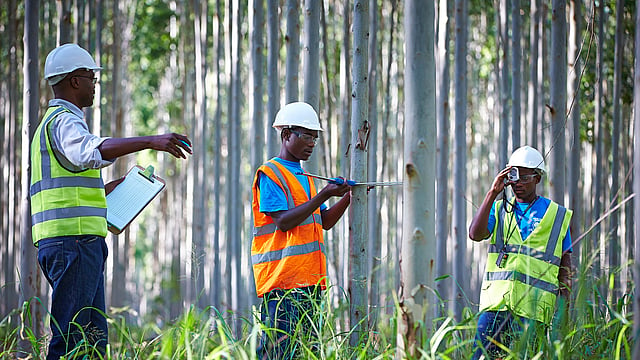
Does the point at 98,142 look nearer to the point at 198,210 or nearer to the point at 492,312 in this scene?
the point at 492,312

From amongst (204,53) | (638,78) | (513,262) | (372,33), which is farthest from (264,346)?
(204,53)

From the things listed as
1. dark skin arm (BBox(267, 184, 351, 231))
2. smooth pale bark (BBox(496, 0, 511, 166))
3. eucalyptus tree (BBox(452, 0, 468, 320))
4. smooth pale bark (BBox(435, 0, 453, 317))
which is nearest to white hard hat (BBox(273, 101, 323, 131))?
dark skin arm (BBox(267, 184, 351, 231))

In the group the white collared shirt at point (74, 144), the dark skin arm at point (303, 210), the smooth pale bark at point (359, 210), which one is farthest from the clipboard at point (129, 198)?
the smooth pale bark at point (359, 210)

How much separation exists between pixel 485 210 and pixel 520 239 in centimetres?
30

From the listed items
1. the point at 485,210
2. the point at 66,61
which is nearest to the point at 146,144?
the point at 66,61

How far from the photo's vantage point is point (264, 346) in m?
3.07

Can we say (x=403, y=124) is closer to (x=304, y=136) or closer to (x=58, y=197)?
(x=304, y=136)

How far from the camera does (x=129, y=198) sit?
3596 millimetres

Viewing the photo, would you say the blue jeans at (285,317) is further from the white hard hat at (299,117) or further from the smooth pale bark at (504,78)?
the smooth pale bark at (504,78)

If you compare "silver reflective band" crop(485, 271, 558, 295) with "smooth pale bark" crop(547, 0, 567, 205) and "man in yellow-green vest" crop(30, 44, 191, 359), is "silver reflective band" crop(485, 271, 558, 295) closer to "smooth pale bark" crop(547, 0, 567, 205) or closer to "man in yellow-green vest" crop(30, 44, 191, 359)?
"smooth pale bark" crop(547, 0, 567, 205)

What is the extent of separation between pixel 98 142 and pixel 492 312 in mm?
2289

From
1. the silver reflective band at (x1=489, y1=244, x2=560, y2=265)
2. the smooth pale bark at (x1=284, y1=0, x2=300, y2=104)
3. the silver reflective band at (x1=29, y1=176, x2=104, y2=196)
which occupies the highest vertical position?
the smooth pale bark at (x1=284, y1=0, x2=300, y2=104)

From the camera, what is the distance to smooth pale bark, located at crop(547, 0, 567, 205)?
15.3 ft

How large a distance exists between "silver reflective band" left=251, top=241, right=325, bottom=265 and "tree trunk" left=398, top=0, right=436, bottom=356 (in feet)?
3.38
